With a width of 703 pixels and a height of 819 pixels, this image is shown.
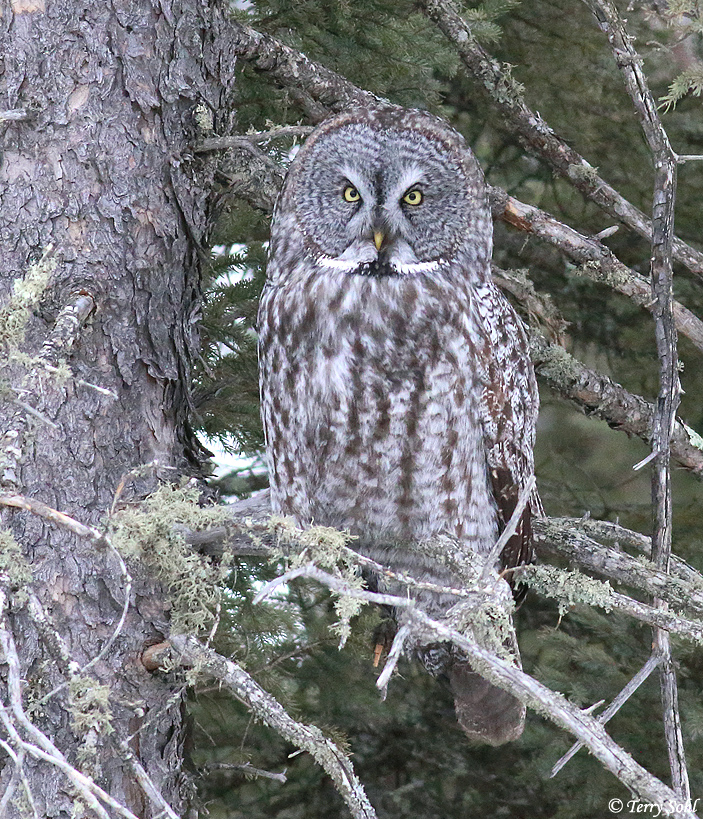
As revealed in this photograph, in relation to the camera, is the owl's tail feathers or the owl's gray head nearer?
the owl's gray head

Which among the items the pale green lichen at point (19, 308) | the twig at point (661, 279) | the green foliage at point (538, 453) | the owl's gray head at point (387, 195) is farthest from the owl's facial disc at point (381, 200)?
the pale green lichen at point (19, 308)

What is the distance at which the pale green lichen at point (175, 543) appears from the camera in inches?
87.6

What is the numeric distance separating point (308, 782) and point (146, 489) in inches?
64.4

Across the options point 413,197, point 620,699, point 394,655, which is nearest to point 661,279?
point 413,197

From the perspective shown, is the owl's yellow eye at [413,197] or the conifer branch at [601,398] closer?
the owl's yellow eye at [413,197]

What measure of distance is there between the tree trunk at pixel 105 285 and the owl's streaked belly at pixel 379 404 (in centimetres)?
33

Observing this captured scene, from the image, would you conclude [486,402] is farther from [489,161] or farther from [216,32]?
[489,161]

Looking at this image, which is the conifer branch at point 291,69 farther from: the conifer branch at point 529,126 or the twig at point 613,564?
the twig at point 613,564

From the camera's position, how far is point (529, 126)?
3201 millimetres

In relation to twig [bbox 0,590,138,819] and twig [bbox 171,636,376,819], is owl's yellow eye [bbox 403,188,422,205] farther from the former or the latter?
twig [bbox 0,590,138,819]

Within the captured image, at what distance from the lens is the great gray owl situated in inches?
109

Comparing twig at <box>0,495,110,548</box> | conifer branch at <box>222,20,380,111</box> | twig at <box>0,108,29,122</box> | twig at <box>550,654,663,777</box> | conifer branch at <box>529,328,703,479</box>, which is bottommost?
twig at <box>550,654,663,777</box>

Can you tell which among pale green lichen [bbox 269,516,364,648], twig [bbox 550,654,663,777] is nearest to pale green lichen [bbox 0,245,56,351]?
pale green lichen [bbox 269,516,364,648]

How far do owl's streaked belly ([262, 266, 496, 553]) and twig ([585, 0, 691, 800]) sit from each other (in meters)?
0.52
